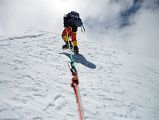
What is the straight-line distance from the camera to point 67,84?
19.9ft

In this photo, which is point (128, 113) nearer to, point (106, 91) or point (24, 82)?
point (106, 91)

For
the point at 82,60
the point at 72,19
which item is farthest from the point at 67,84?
the point at 72,19

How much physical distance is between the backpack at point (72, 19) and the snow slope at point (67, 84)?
105 centimetres

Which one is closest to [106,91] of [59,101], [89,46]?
[59,101]

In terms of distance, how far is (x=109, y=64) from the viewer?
8.71 m

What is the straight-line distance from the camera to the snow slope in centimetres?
475

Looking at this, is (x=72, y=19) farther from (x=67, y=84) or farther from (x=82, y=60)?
(x=67, y=84)

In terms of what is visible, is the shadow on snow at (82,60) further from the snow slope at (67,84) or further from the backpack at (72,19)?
the backpack at (72,19)

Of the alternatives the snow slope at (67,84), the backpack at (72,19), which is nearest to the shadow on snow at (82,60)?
the snow slope at (67,84)

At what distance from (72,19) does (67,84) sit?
3.68m

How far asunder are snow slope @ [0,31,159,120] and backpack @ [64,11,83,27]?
1.05m

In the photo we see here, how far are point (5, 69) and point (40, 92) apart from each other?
142 cm

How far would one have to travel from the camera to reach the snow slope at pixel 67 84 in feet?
15.6

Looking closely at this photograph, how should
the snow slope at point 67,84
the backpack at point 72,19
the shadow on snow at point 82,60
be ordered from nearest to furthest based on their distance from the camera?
1. the snow slope at point 67,84
2. the shadow on snow at point 82,60
3. the backpack at point 72,19
